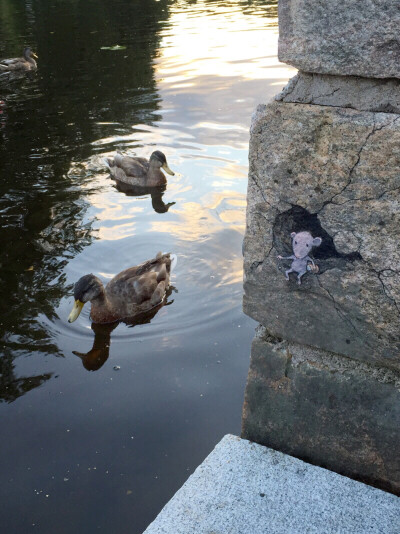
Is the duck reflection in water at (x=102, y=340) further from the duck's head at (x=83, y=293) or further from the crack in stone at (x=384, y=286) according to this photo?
the crack in stone at (x=384, y=286)

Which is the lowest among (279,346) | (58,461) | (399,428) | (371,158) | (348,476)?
(58,461)

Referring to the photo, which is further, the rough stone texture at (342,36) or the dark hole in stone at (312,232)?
the dark hole in stone at (312,232)

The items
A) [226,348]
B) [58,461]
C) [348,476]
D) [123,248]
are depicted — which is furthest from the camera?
[123,248]

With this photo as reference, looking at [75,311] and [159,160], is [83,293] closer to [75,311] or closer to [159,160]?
[75,311]

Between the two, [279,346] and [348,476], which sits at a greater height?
[279,346]

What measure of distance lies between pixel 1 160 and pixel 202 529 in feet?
26.9

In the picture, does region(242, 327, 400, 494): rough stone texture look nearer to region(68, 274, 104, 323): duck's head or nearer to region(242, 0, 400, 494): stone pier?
region(242, 0, 400, 494): stone pier

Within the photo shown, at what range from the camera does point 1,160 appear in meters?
9.34

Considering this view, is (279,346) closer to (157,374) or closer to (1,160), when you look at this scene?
(157,374)

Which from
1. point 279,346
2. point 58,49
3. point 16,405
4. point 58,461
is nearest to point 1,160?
point 16,405

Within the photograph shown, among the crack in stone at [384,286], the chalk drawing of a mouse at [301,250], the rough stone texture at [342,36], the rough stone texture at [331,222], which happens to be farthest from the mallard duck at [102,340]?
the rough stone texture at [342,36]

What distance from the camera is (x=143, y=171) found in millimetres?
8859

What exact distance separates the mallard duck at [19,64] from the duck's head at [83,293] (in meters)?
10.0

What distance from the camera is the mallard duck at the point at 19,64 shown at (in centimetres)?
1415
